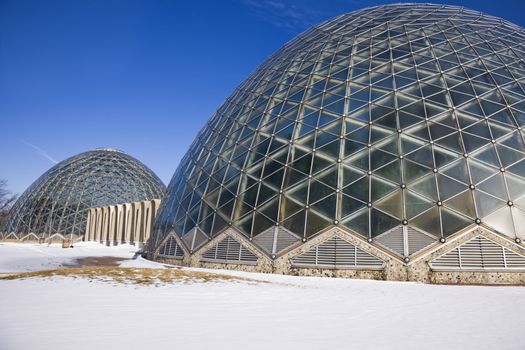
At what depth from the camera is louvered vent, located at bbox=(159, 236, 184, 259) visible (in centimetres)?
1974

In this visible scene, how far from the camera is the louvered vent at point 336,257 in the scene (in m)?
14.5

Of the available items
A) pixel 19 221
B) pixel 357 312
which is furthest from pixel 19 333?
pixel 19 221

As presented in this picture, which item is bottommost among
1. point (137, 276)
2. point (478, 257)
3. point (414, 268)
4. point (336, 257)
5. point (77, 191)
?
point (137, 276)

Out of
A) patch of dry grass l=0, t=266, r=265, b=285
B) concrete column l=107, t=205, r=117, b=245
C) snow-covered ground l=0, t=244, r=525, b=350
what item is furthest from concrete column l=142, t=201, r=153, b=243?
snow-covered ground l=0, t=244, r=525, b=350

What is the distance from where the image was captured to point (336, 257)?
15.0 m

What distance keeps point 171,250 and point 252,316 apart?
1343 centimetres

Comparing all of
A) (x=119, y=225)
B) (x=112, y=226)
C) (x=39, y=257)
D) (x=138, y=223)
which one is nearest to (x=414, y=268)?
(x=39, y=257)

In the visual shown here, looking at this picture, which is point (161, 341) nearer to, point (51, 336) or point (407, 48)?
point (51, 336)

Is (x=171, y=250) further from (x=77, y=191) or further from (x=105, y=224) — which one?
(x=77, y=191)

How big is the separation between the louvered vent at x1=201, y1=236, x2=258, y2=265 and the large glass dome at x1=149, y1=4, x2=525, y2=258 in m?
0.80

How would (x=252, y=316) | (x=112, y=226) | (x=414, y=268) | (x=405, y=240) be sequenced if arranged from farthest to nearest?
(x=112, y=226), (x=405, y=240), (x=414, y=268), (x=252, y=316)

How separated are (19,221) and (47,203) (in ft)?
22.2

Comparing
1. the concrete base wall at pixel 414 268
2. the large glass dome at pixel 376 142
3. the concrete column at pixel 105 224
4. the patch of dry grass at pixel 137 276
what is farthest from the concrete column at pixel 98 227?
the concrete base wall at pixel 414 268

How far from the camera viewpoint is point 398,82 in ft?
61.1
